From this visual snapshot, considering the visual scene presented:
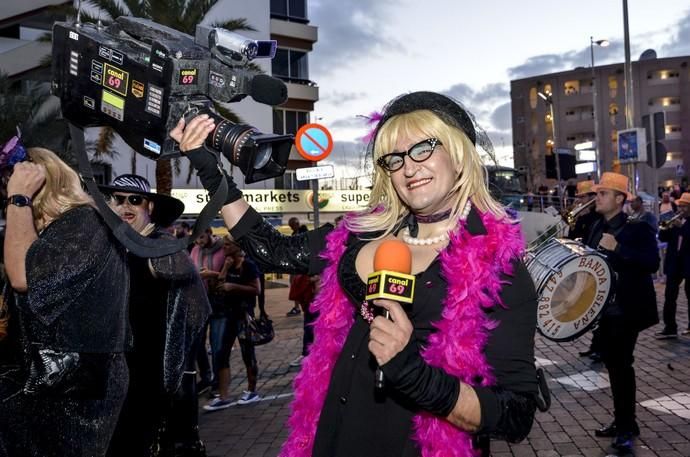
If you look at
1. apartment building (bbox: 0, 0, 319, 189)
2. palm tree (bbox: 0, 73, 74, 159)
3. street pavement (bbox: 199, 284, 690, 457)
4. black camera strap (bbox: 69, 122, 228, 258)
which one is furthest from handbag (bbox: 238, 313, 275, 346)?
palm tree (bbox: 0, 73, 74, 159)

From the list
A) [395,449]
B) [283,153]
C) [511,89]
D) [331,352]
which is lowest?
[395,449]

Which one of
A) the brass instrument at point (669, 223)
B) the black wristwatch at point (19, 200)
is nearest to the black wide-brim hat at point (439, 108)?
the black wristwatch at point (19, 200)

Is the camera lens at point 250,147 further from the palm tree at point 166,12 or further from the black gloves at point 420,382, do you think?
the palm tree at point 166,12

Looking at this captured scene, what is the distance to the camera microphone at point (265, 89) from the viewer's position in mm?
2080

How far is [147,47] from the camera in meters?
2.02

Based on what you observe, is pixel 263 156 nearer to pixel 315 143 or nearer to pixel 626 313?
pixel 626 313

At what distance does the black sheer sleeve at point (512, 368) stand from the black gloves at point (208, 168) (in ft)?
3.29

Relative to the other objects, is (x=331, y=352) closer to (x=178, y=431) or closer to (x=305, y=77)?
(x=178, y=431)

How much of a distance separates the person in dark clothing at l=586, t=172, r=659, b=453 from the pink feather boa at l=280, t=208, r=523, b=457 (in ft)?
10.3

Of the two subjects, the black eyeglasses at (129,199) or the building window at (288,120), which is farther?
the building window at (288,120)

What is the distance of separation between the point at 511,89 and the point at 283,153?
79.3 metres

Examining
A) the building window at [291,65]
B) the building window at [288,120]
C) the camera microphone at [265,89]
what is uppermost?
the building window at [291,65]

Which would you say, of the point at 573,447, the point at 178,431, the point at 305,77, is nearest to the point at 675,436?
the point at 573,447

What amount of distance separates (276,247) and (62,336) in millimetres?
1155
